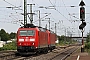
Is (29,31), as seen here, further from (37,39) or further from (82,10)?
(82,10)

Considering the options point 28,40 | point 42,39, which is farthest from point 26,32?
point 42,39

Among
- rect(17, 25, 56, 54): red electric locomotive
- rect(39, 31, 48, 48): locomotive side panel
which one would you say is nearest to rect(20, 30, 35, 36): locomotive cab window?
rect(17, 25, 56, 54): red electric locomotive

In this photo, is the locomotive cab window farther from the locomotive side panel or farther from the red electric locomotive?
the locomotive side panel

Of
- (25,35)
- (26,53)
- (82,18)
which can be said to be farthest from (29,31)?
(82,18)

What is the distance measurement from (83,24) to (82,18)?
1.55 metres

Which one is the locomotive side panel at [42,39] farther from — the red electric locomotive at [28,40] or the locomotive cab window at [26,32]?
→ the locomotive cab window at [26,32]

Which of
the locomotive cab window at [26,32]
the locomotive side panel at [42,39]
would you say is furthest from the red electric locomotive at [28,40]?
the locomotive side panel at [42,39]

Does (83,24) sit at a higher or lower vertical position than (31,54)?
higher

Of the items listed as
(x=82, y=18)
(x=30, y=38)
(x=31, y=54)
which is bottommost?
(x=31, y=54)

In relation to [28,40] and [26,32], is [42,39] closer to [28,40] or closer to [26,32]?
[26,32]

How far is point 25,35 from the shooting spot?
31188 mm

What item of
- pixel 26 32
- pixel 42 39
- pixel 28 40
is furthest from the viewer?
pixel 42 39

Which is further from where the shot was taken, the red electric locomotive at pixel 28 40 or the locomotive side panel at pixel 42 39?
the locomotive side panel at pixel 42 39

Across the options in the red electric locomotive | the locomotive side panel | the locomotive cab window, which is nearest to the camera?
the red electric locomotive
